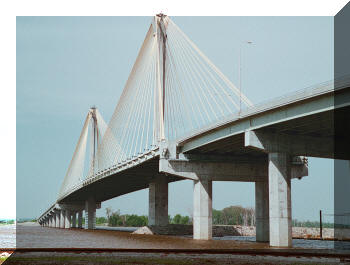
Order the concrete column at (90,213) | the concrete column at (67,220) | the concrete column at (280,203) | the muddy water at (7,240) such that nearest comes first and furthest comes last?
1. the muddy water at (7,240)
2. the concrete column at (280,203)
3. the concrete column at (90,213)
4. the concrete column at (67,220)

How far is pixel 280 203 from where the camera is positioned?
41.9m

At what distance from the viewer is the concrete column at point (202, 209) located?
179 feet

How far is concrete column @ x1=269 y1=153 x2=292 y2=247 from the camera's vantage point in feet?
137

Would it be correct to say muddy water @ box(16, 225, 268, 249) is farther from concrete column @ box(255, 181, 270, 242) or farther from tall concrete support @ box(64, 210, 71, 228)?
tall concrete support @ box(64, 210, 71, 228)

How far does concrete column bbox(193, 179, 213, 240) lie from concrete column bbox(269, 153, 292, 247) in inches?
512

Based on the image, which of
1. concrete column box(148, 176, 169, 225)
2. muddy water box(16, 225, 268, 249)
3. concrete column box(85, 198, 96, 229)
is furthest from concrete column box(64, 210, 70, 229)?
muddy water box(16, 225, 268, 249)

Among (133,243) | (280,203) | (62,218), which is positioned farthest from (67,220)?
(280,203)

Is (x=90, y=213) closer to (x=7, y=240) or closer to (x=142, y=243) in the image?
(x=7, y=240)

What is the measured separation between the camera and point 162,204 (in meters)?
76.8

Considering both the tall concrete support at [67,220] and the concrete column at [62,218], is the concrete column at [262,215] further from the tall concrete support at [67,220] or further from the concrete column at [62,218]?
the concrete column at [62,218]

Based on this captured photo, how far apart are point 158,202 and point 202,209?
2269 cm

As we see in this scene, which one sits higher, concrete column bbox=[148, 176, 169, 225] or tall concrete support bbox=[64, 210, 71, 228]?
concrete column bbox=[148, 176, 169, 225]

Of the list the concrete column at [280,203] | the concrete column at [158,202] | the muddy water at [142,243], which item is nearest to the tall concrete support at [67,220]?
the concrete column at [158,202]

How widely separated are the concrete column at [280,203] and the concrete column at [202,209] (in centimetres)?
1300
